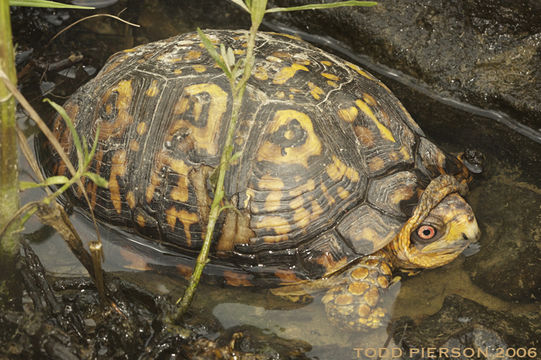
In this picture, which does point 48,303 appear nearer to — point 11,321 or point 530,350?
point 11,321

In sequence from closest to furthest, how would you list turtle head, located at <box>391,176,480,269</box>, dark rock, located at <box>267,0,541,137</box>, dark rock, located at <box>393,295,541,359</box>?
dark rock, located at <box>393,295,541,359</box>, turtle head, located at <box>391,176,480,269</box>, dark rock, located at <box>267,0,541,137</box>

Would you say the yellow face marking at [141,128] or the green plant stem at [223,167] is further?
the yellow face marking at [141,128]

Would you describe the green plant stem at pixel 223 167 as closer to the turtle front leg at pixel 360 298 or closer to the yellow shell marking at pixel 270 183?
the yellow shell marking at pixel 270 183

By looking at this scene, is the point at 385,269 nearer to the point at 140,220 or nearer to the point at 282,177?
the point at 282,177

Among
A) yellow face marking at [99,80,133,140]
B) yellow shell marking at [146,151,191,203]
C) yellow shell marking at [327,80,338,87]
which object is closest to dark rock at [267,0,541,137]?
yellow shell marking at [327,80,338,87]

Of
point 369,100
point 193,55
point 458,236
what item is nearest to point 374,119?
point 369,100

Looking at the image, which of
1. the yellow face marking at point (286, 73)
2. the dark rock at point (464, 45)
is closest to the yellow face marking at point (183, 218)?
the yellow face marking at point (286, 73)

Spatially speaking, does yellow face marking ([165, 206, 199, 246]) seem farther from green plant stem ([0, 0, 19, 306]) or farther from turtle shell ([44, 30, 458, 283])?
green plant stem ([0, 0, 19, 306])
